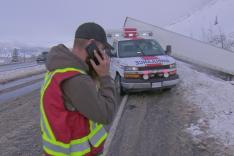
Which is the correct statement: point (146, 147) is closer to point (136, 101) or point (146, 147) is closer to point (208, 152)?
point (208, 152)

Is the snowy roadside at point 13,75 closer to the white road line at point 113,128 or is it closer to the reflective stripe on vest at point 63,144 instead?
the white road line at point 113,128

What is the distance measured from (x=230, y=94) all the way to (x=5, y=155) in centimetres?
707

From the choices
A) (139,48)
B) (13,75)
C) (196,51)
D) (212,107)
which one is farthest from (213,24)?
(212,107)

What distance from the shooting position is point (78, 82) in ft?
6.85

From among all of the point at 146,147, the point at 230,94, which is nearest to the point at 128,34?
the point at 230,94

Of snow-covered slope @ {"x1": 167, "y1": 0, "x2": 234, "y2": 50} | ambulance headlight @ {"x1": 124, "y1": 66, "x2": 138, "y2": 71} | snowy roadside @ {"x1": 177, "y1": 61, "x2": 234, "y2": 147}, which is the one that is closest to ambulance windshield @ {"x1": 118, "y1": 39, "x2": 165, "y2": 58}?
ambulance headlight @ {"x1": 124, "y1": 66, "x2": 138, "y2": 71}

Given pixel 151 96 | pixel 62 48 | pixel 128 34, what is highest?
pixel 62 48

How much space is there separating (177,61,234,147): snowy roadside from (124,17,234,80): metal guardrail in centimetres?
663

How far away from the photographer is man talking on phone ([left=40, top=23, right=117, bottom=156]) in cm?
211

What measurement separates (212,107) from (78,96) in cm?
706

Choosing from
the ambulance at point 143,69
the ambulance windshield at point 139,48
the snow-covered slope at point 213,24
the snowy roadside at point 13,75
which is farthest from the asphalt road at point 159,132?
the snow-covered slope at point 213,24

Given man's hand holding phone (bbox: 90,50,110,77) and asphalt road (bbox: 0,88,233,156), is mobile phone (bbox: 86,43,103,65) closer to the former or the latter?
man's hand holding phone (bbox: 90,50,110,77)

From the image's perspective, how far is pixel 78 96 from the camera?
2.08 meters

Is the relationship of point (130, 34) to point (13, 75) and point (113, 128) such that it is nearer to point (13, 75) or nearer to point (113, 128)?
point (113, 128)
